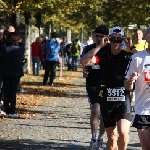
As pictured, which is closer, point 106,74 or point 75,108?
point 106,74

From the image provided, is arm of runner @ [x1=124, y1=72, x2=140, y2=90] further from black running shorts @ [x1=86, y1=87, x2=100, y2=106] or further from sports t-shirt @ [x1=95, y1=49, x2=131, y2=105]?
black running shorts @ [x1=86, y1=87, x2=100, y2=106]

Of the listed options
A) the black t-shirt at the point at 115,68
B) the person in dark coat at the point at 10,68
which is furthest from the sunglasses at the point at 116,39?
the person in dark coat at the point at 10,68

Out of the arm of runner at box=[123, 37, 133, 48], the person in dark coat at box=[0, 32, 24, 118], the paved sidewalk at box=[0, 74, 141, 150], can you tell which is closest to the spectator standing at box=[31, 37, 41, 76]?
the paved sidewalk at box=[0, 74, 141, 150]

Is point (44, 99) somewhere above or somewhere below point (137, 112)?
below

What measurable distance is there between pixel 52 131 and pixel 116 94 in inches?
153

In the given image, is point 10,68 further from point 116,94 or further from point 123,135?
point 123,135

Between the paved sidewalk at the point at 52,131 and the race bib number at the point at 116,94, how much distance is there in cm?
204

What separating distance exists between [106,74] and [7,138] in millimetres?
3352

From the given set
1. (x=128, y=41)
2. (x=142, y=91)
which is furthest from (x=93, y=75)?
(x=142, y=91)

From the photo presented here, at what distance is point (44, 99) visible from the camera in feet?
58.2

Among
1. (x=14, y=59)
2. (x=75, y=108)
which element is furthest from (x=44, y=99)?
(x=14, y=59)

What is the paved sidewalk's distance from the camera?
9.77 m

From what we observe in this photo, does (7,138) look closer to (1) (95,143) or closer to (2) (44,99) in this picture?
(1) (95,143)

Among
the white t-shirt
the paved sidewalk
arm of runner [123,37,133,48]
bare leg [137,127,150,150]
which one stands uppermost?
arm of runner [123,37,133,48]
